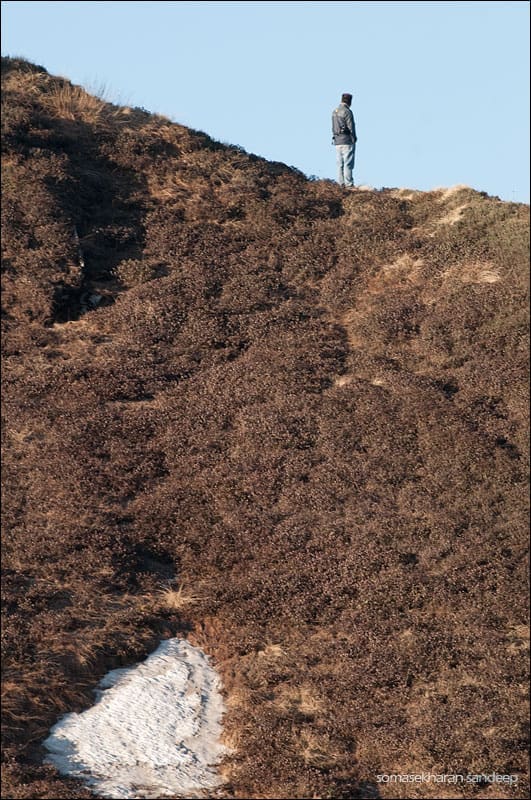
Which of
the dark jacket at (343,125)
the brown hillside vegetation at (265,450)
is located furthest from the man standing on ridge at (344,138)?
the brown hillside vegetation at (265,450)

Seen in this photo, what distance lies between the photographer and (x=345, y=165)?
25.8 m

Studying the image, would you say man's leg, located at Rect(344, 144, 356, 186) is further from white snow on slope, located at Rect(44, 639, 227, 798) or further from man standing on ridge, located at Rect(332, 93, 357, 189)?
white snow on slope, located at Rect(44, 639, 227, 798)

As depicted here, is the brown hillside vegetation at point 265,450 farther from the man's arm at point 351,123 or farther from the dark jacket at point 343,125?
the man's arm at point 351,123

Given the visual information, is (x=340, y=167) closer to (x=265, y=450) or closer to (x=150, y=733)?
(x=265, y=450)

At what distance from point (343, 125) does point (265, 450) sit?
10.7m

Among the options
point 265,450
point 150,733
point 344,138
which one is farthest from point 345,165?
point 150,733

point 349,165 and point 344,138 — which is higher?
point 344,138

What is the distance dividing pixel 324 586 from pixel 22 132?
41.1 ft

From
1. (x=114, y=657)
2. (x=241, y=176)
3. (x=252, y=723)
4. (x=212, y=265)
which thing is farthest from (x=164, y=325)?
(x=252, y=723)

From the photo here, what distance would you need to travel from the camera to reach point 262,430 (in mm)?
17719

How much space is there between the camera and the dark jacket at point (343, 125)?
25031 mm

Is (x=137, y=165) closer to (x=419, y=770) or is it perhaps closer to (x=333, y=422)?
(x=333, y=422)

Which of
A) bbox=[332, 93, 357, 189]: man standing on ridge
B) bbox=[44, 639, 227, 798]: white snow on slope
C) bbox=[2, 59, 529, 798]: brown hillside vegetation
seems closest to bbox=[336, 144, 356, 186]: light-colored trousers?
bbox=[332, 93, 357, 189]: man standing on ridge

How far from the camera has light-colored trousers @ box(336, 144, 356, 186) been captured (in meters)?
25.6
